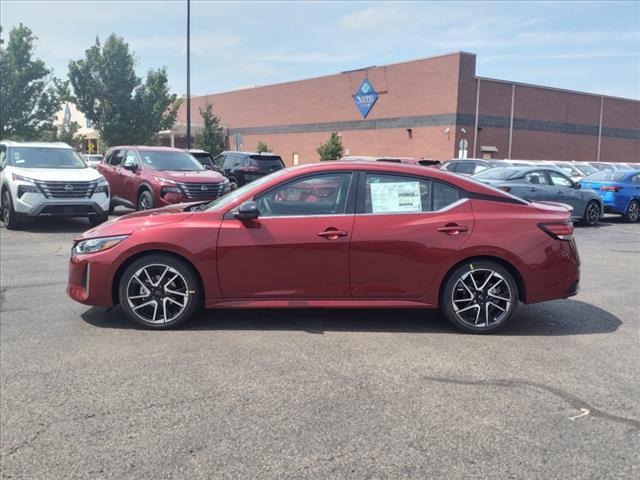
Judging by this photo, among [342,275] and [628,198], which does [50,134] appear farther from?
[342,275]

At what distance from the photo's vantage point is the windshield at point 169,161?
13.9 meters

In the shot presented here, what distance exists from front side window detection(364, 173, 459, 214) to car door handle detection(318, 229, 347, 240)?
35 cm

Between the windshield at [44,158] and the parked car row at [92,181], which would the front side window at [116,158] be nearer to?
the parked car row at [92,181]

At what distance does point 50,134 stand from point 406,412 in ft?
158

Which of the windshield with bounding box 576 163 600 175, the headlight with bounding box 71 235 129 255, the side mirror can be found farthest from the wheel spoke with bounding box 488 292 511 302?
the windshield with bounding box 576 163 600 175

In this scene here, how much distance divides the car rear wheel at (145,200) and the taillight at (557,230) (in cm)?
964

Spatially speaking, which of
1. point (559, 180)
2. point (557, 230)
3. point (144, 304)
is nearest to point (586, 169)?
point (559, 180)

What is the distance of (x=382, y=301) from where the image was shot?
536 cm

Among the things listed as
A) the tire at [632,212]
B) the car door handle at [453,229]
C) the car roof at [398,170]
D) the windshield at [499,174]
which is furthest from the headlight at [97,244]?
the tire at [632,212]

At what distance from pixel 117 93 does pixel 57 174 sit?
26939 millimetres

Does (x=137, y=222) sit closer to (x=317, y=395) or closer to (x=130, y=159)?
(x=317, y=395)

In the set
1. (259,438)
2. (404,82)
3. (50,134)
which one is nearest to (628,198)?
(259,438)

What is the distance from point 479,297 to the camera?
533 cm

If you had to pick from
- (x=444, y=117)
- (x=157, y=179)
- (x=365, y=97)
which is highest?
(x=365, y=97)
